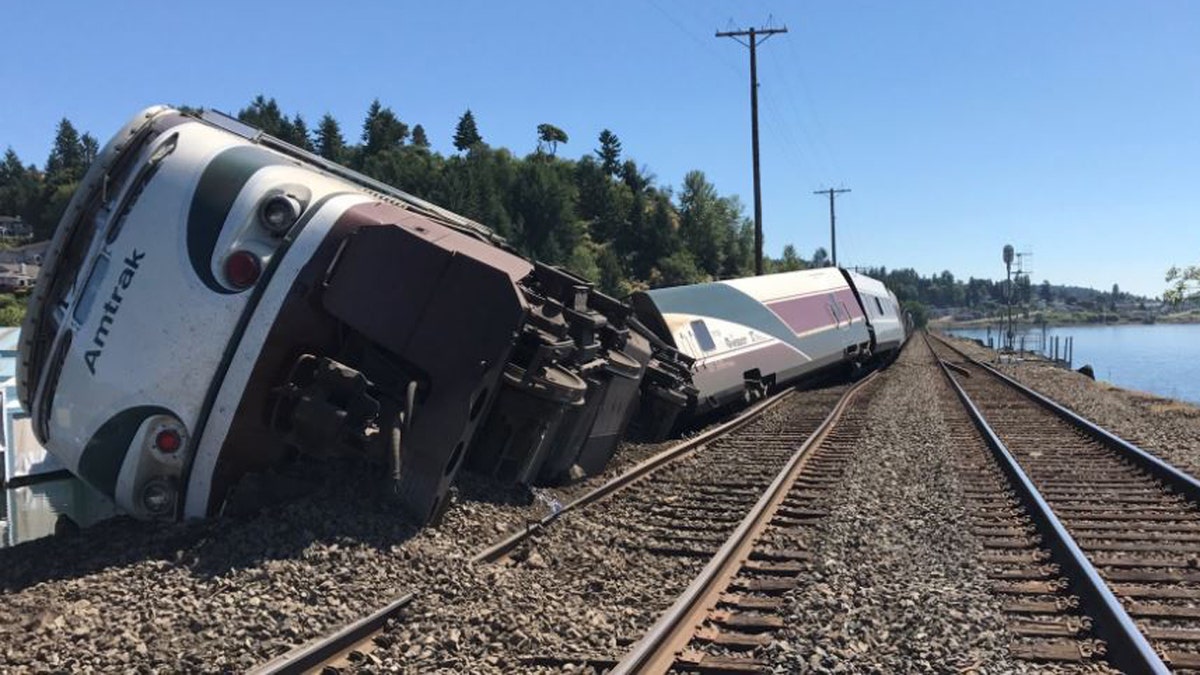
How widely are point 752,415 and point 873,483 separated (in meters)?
6.43

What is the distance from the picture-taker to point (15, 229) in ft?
512

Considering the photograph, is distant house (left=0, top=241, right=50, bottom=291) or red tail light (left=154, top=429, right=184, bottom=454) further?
distant house (left=0, top=241, right=50, bottom=291)

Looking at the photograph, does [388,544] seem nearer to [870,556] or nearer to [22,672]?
[22,672]

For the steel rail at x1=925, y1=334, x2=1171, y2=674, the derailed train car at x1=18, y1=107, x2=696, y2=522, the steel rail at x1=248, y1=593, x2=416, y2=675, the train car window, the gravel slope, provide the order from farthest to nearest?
the train car window < the gravel slope < the derailed train car at x1=18, y1=107, x2=696, y2=522 < the steel rail at x1=925, y1=334, x2=1171, y2=674 < the steel rail at x1=248, y1=593, x2=416, y2=675

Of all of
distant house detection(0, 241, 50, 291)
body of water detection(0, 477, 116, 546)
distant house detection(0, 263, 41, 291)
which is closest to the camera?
body of water detection(0, 477, 116, 546)

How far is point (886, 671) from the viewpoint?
14.9ft

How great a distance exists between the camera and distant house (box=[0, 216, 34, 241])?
15150 cm

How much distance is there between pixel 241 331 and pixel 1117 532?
23.4 feet

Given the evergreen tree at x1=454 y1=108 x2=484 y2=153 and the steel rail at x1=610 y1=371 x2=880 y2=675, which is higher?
the evergreen tree at x1=454 y1=108 x2=484 y2=153

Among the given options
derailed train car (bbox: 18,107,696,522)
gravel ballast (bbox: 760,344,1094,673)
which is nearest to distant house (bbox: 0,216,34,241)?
derailed train car (bbox: 18,107,696,522)

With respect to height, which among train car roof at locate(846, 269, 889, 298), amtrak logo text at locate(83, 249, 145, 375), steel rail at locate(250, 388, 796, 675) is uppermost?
train car roof at locate(846, 269, 889, 298)

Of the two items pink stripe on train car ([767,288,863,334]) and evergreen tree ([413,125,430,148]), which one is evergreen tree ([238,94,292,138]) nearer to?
evergreen tree ([413,125,430,148])

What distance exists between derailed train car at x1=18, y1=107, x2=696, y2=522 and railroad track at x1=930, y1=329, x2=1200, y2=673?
4.00 meters

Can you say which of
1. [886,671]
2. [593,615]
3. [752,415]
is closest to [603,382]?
[593,615]
